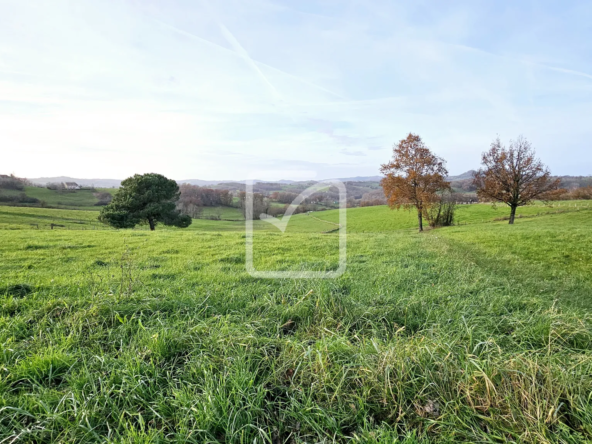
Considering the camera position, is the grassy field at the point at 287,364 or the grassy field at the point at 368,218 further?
the grassy field at the point at 368,218

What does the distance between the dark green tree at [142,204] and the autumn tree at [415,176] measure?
27.5 metres

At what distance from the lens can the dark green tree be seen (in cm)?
3366

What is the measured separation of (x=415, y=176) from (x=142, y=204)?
32.2 meters

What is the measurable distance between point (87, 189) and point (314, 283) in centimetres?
9093

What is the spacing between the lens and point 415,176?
2775cm

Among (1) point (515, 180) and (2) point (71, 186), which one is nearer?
(1) point (515, 180)

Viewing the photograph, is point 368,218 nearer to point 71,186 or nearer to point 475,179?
point 475,179

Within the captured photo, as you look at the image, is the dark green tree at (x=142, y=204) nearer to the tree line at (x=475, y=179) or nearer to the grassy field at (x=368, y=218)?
the grassy field at (x=368, y=218)

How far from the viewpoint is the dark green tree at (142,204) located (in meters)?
33.7

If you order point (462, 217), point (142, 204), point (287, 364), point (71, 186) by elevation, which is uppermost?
point (71, 186)

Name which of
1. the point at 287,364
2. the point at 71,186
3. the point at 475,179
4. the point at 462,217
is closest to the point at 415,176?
the point at 475,179

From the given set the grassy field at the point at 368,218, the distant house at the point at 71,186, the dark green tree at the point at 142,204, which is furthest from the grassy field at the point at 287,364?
the distant house at the point at 71,186

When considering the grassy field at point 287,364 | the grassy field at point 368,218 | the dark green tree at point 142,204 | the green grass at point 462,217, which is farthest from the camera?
the green grass at point 462,217

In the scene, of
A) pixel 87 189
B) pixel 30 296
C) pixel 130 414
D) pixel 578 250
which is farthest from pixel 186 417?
pixel 87 189
